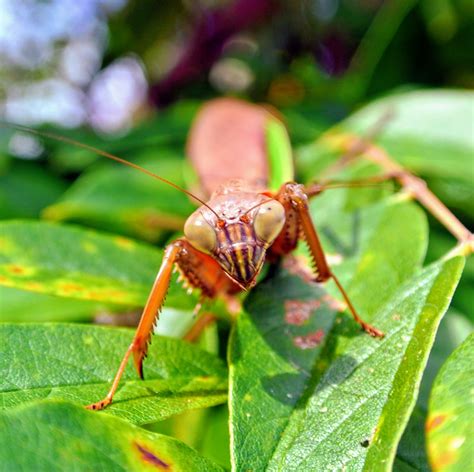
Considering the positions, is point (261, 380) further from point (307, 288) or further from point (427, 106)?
point (427, 106)

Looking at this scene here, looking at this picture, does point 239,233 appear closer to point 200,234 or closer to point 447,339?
point 200,234

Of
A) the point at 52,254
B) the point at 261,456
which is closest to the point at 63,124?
the point at 52,254

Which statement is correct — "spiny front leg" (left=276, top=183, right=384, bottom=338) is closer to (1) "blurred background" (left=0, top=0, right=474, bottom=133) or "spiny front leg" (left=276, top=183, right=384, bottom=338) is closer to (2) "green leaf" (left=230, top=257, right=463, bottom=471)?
(2) "green leaf" (left=230, top=257, right=463, bottom=471)

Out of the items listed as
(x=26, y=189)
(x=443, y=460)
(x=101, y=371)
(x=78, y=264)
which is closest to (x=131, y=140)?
(x=26, y=189)

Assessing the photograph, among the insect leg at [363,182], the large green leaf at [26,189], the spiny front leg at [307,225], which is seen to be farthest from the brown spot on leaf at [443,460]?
the large green leaf at [26,189]

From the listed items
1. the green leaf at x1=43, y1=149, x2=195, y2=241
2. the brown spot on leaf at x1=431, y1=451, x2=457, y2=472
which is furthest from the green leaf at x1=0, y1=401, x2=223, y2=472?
the green leaf at x1=43, y1=149, x2=195, y2=241

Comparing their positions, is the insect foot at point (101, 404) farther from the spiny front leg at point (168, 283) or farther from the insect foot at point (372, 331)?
the insect foot at point (372, 331)
